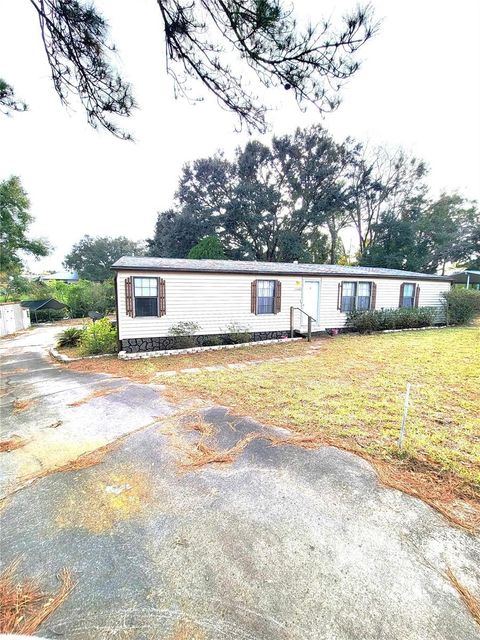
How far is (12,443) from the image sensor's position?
3486 mm

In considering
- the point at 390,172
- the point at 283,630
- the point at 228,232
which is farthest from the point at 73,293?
the point at 390,172

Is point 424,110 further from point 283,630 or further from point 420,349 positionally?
point 420,349

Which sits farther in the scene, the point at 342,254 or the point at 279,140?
the point at 342,254

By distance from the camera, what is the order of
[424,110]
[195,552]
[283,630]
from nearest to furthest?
[283,630] < [195,552] < [424,110]

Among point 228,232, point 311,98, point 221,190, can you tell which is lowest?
point 311,98

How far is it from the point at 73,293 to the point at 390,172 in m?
29.8

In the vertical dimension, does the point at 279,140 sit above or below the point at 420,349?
above

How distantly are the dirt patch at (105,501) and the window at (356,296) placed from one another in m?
10.7

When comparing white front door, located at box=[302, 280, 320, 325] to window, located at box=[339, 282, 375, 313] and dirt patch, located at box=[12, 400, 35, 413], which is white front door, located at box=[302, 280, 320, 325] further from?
dirt patch, located at box=[12, 400, 35, 413]

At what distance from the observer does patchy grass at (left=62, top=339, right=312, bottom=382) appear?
6.80 metres

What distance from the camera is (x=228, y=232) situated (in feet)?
Result: 76.9

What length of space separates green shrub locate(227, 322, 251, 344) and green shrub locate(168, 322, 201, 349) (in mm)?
1284

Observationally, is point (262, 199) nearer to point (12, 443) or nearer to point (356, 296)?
point (356, 296)

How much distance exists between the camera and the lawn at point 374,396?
291 centimetres
